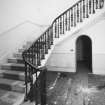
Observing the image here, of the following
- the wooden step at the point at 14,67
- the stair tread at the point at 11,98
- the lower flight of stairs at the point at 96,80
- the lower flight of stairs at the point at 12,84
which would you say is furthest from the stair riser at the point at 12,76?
the lower flight of stairs at the point at 96,80

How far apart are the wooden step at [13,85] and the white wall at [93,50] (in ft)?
8.98

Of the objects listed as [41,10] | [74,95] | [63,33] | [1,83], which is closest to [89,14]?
[63,33]

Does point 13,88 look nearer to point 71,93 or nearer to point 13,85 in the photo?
point 13,85

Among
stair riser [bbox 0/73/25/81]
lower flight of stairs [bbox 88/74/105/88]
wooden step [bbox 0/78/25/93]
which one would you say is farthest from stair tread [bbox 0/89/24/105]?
lower flight of stairs [bbox 88/74/105/88]

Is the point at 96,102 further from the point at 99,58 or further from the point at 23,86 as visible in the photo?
the point at 99,58

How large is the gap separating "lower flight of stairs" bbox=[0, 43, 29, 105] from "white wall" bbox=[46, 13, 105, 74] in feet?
6.86

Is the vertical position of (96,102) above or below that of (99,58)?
below

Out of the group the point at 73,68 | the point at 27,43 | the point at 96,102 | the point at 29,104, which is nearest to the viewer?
the point at 29,104

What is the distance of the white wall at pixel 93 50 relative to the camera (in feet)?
17.1

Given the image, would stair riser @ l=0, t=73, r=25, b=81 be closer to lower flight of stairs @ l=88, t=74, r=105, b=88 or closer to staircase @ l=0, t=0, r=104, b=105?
staircase @ l=0, t=0, r=104, b=105

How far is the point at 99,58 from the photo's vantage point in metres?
5.32

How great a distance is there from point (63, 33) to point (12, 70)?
2266mm

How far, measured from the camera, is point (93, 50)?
5.33m

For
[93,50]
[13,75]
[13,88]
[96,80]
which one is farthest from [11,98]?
[93,50]
